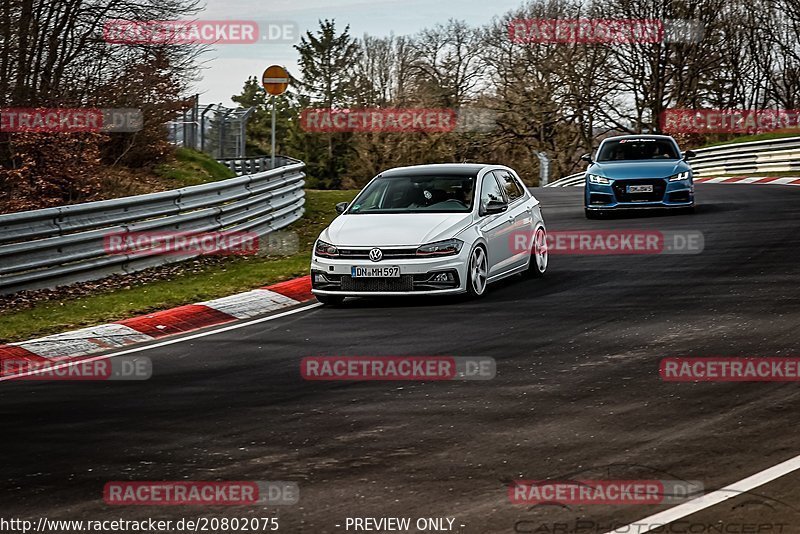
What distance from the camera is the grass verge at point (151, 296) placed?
1234 centimetres

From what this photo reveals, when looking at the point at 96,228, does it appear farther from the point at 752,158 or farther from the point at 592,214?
the point at 752,158

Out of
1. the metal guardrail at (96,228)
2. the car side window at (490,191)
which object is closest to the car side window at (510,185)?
the car side window at (490,191)

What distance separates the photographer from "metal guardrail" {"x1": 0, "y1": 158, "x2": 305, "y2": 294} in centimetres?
1398

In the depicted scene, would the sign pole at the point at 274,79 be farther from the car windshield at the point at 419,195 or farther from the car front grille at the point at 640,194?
the car windshield at the point at 419,195

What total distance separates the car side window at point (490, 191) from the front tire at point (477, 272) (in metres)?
0.72

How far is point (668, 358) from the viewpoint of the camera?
365 inches

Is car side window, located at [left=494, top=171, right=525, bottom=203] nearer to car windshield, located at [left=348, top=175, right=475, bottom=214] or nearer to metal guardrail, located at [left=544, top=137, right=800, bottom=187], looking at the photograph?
car windshield, located at [left=348, top=175, right=475, bottom=214]

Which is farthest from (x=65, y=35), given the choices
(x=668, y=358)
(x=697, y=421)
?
(x=697, y=421)

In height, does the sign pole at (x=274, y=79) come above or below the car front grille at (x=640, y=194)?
above

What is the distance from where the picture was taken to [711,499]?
5.64 meters

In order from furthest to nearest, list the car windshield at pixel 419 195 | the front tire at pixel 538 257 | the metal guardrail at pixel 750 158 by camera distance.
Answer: the metal guardrail at pixel 750 158 → the front tire at pixel 538 257 → the car windshield at pixel 419 195

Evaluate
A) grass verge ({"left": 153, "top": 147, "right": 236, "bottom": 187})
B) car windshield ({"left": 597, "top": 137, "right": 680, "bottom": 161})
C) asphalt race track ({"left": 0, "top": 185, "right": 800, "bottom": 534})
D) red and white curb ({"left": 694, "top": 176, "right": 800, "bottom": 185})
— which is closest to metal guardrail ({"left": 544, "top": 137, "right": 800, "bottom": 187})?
red and white curb ({"left": 694, "top": 176, "right": 800, "bottom": 185})

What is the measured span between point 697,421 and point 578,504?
1.85 m

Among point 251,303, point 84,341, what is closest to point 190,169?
point 251,303
